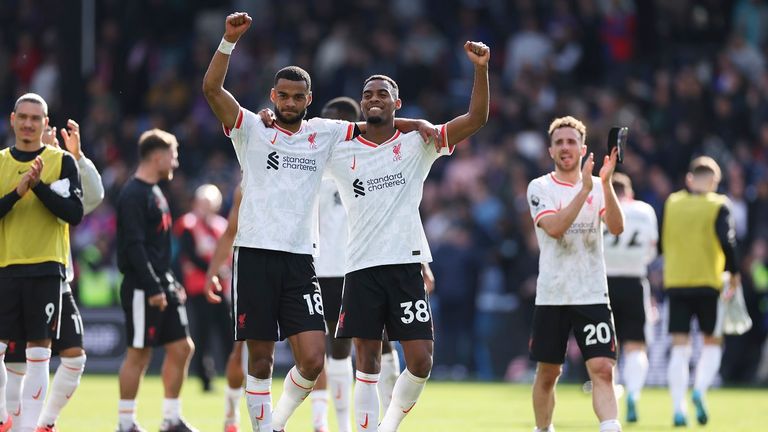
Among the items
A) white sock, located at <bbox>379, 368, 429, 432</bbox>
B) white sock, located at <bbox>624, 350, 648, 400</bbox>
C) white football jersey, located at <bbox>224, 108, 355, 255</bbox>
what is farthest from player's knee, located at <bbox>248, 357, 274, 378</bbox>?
white sock, located at <bbox>624, 350, 648, 400</bbox>

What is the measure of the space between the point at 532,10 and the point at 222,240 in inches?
631

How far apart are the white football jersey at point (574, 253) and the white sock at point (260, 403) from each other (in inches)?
93.1

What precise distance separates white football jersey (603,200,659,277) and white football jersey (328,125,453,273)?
5.47 meters

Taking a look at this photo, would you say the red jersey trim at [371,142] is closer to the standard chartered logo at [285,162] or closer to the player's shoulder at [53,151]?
the standard chartered logo at [285,162]

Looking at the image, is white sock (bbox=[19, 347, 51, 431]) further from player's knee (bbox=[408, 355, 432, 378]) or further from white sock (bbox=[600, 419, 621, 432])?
white sock (bbox=[600, 419, 621, 432])

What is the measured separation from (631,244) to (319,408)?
4.73 m

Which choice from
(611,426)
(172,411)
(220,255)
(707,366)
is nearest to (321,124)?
(220,255)

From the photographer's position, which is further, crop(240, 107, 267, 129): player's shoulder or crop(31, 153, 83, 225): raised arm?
crop(31, 153, 83, 225): raised arm

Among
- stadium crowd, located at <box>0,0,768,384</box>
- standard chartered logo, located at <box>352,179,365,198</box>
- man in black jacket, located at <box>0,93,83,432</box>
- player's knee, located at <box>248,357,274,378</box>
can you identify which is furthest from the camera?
stadium crowd, located at <box>0,0,768,384</box>

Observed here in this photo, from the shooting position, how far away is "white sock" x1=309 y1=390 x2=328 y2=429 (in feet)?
40.5

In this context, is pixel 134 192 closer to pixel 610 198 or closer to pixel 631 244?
pixel 610 198

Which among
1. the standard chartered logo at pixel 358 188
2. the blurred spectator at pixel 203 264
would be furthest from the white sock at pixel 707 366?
the standard chartered logo at pixel 358 188

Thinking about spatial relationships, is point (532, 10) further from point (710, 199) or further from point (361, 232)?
point (361, 232)

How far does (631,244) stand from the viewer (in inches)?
611
